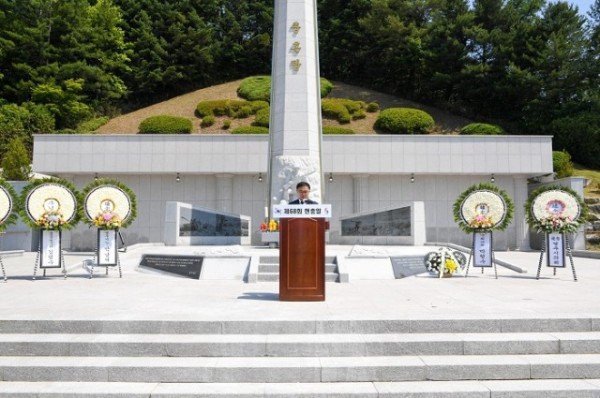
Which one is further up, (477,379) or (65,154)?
(65,154)

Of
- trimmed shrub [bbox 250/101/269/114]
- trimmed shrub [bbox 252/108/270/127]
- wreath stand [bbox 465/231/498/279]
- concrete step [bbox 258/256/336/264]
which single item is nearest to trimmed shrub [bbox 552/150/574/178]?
wreath stand [bbox 465/231/498/279]

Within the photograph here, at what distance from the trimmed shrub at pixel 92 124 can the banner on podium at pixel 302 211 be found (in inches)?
1194

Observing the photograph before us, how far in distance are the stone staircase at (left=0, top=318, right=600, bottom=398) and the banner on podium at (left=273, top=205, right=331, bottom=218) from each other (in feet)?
6.39

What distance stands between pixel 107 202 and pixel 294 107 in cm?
704

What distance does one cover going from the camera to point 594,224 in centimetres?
2091

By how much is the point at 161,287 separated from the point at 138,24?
38.8 metres

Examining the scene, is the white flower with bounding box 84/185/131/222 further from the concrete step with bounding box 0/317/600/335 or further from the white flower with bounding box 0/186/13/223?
the concrete step with bounding box 0/317/600/335

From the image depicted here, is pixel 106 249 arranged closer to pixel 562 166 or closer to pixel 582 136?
pixel 562 166

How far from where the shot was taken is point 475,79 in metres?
35.2

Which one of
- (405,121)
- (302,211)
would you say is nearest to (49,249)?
(302,211)

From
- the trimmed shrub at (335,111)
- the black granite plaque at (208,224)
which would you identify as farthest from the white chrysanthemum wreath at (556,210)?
the trimmed shrub at (335,111)

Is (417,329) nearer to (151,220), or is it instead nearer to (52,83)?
(151,220)

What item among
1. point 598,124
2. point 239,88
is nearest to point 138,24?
point 239,88

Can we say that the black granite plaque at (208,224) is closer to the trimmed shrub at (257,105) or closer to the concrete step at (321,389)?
the concrete step at (321,389)
